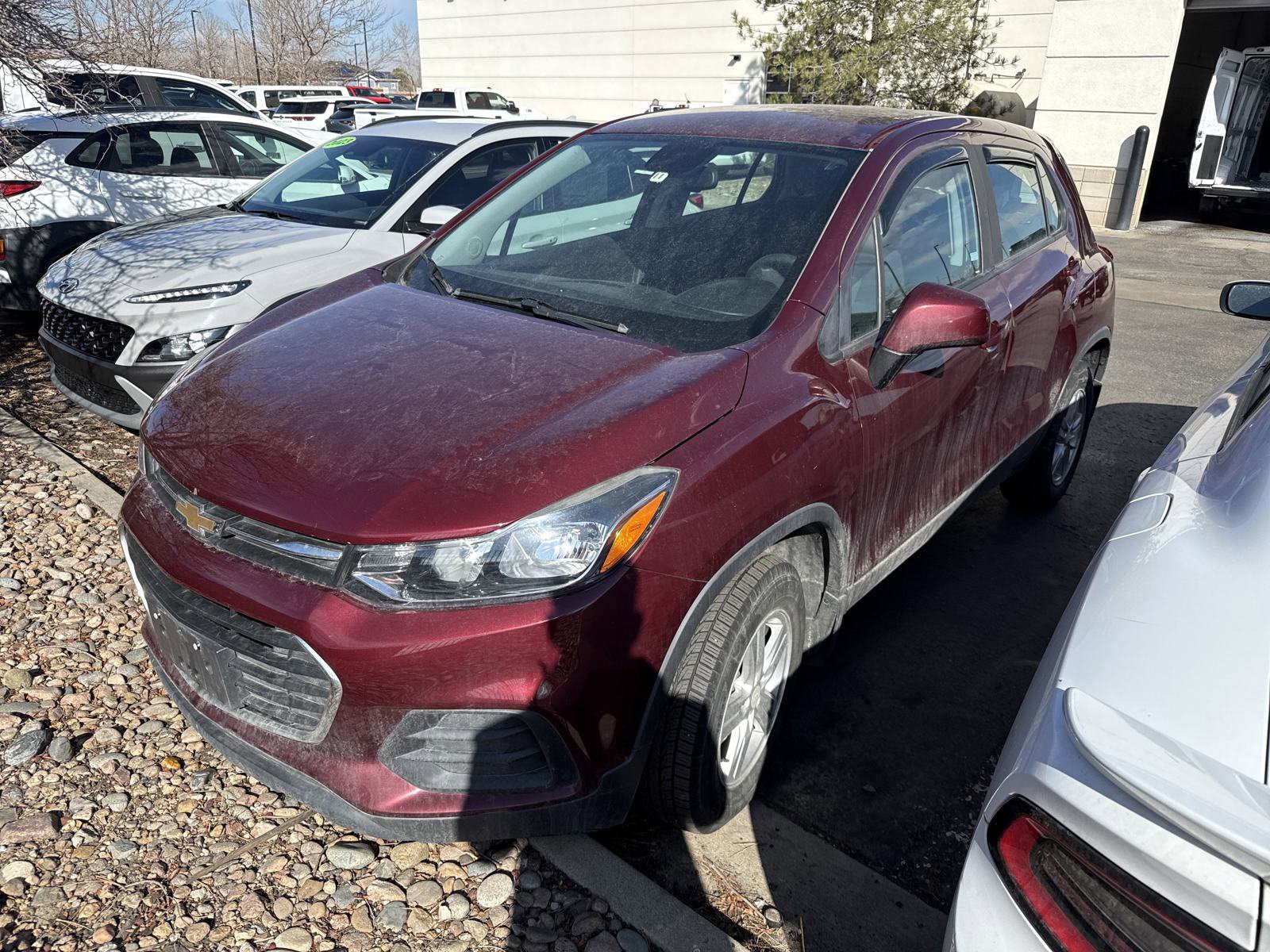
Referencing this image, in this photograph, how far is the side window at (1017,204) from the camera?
384 cm

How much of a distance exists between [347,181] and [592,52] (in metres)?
26.3

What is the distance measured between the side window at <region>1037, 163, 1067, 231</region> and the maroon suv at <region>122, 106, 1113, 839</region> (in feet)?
3.19

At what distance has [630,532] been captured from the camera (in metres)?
2.13

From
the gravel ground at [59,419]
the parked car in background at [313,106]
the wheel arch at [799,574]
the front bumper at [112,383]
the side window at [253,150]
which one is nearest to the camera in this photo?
the wheel arch at [799,574]

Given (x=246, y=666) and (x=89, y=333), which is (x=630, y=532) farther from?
(x=89, y=333)

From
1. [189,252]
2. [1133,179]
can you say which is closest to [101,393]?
[189,252]

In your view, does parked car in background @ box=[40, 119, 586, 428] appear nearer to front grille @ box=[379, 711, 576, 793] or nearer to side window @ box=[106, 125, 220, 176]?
side window @ box=[106, 125, 220, 176]

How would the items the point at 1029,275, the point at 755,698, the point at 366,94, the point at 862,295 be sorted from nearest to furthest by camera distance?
the point at 755,698 < the point at 862,295 < the point at 1029,275 < the point at 366,94

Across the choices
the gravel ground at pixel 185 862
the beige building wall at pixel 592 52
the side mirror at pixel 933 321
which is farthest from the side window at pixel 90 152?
the beige building wall at pixel 592 52

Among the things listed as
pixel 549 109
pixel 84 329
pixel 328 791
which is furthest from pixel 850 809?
pixel 549 109

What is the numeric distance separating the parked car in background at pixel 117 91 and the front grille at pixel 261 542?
13.6 feet

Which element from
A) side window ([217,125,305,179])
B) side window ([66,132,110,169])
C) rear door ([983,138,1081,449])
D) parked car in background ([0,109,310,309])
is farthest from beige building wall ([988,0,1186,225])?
side window ([66,132,110,169])

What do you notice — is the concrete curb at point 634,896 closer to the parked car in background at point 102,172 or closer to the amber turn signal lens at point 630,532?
the amber turn signal lens at point 630,532

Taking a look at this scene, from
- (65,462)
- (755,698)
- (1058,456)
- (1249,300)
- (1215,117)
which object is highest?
(1249,300)
